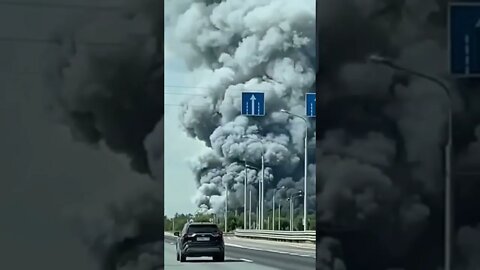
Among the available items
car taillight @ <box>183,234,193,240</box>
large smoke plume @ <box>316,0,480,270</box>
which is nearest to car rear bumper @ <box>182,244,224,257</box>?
car taillight @ <box>183,234,193,240</box>

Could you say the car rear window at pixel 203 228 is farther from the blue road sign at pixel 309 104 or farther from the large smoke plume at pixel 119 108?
the large smoke plume at pixel 119 108

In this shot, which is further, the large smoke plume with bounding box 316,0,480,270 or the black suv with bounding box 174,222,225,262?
the black suv with bounding box 174,222,225,262

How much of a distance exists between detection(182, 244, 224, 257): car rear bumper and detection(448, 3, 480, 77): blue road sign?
64.7ft

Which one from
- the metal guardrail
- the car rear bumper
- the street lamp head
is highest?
the street lamp head

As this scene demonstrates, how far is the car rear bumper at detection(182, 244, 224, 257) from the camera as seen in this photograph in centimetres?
2912

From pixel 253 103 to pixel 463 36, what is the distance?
13.4m

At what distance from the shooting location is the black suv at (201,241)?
28781 millimetres

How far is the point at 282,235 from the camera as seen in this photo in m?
44.0

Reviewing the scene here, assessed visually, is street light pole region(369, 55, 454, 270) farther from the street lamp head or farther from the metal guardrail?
the metal guardrail

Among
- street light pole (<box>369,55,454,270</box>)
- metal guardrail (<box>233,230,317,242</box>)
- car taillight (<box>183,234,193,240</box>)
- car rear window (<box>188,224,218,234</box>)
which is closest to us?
street light pole (<box>369,55,454,270</box>)

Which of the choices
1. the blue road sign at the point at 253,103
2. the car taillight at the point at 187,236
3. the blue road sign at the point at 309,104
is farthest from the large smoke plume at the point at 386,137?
the car taillight at the point at 187,236

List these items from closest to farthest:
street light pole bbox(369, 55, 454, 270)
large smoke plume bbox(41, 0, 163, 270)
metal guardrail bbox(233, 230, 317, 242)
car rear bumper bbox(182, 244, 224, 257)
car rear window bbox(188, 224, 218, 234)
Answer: large smoke plume bbox(41, 0, 163, 270) < street light pole bbox(369, 55, 454, 270) < car rear window bbox(188, 224, 218, 234) < car rear bumper bbox(182, 244, 224, 257) < metal guardrail bbox(233, 230, 317, 242)

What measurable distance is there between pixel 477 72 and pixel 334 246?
2447 millimetres

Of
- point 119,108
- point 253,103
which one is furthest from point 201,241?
point 119,108
